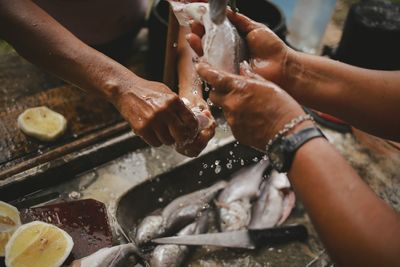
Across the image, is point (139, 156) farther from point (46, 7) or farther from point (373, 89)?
point (373, 89)

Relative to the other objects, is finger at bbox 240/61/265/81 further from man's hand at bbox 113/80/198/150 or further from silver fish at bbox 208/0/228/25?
man's hand at bbox 113/80/198/150

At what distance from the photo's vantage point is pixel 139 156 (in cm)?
332

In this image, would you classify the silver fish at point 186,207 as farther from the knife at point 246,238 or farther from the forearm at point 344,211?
the forearm at point 344,211

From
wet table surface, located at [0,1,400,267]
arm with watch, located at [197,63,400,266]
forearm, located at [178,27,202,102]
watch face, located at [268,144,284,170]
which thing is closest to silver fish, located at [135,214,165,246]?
wet table surface, located at [0,1,400,267]

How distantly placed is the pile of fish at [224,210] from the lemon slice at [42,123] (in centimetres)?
110

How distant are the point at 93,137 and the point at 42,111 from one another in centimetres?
57

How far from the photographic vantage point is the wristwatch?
1.63m

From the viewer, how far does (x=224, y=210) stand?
310 cm

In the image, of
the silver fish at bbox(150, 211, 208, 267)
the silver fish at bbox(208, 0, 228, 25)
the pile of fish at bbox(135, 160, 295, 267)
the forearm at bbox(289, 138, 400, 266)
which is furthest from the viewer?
the pile of fish at bbox(135, 160, 295, 267)

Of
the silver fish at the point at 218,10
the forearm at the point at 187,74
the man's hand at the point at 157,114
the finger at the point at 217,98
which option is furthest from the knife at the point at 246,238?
the silver fish at the point at 218,10

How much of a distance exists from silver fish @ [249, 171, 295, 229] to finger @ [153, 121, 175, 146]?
126cm

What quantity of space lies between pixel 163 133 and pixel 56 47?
0.96m

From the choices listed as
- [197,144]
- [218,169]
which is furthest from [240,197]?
Result: [197,144]

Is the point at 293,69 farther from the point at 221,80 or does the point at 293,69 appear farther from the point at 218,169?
the point at 218,169
